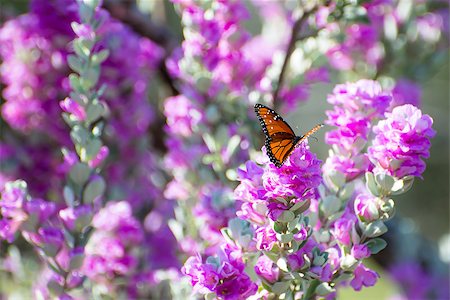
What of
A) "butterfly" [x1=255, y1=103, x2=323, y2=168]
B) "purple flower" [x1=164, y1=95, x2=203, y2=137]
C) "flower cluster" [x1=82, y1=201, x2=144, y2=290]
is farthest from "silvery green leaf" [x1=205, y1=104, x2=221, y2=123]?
"butterfly" [x1=255, y1=103, x2=323, y2=168]

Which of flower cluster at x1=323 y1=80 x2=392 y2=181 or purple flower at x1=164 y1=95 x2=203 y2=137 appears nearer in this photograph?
flower cluster at x1=323 y1=80 x2=392 y2=181

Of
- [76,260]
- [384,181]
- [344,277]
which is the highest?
[384,181]

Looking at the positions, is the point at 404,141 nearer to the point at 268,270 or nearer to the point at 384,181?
the point at 384,181

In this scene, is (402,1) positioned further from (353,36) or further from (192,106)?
(192,106)

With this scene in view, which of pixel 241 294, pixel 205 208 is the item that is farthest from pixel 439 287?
pixel 241 294

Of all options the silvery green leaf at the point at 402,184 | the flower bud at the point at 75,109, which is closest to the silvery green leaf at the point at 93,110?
the flower bud at the point at 75,109

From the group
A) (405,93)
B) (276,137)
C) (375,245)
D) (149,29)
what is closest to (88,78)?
(276,137)

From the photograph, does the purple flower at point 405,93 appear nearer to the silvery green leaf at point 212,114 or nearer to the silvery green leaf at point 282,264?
the silvery green leaf at point 212,114

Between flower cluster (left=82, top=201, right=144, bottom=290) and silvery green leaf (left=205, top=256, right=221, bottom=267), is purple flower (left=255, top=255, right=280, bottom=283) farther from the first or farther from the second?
flower cluster (left=82, top=201, right=144, bottom=290)
